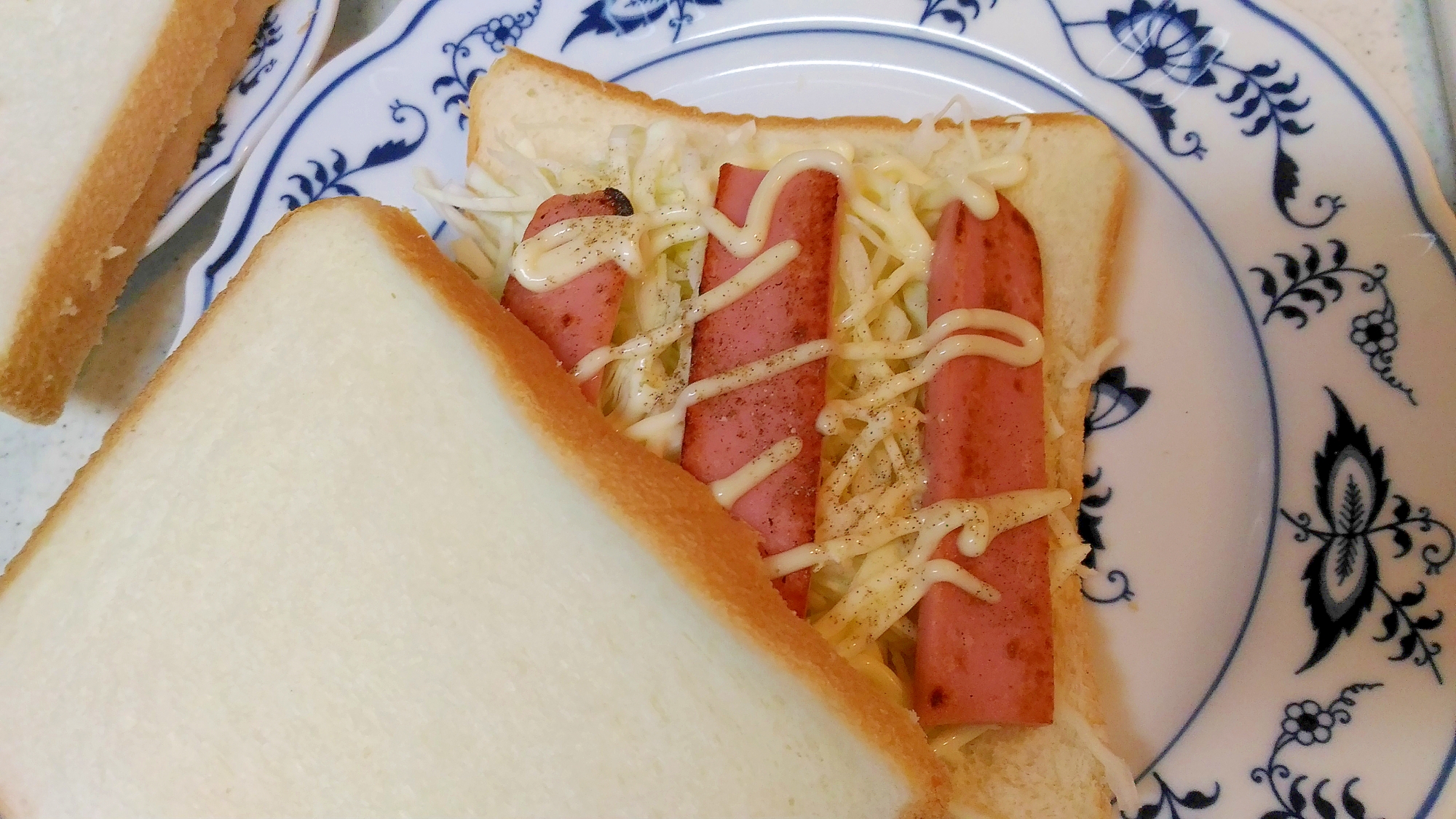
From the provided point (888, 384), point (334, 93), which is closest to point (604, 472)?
point (888, 384)

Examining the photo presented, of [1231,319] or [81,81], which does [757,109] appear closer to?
[1231,319]

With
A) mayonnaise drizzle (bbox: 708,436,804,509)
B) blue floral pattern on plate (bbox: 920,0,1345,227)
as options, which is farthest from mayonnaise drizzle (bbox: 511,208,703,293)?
blue floral pattern on plate (bbox: 920,0,1345,227)

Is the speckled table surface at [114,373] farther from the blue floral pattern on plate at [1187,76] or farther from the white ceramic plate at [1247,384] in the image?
A: the blue floral pattern on plate at [1187,76]

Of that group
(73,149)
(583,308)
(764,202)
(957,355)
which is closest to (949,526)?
(957,355)

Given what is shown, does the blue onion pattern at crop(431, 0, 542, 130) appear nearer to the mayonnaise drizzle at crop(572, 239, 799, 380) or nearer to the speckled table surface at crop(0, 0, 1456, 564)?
the speckled table surface at crop(0, 0, 1456, 564)

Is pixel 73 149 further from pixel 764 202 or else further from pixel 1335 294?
pixel 1335 294
